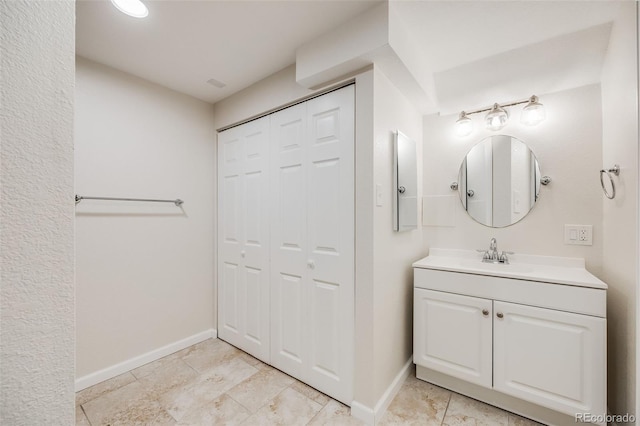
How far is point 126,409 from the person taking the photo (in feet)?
5.48

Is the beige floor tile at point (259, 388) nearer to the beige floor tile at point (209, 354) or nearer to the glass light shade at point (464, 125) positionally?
the beige floor tile at point (209, 354)

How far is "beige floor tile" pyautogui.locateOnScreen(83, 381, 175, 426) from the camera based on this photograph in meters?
1.58

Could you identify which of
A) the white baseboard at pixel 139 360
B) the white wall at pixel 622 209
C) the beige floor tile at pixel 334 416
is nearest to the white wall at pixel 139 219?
the white baseboard at pixel 139 360

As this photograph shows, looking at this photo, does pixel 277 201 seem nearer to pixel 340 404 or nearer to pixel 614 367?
pixel 340 404

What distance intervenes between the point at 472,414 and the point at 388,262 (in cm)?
101

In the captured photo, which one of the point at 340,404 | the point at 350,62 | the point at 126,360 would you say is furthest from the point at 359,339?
the point at 126,360

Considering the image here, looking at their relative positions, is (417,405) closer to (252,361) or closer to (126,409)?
(252,361)

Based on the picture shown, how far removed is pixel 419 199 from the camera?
7.54ft

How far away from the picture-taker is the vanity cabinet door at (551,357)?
1.40 meters

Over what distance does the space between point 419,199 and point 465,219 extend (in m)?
0.38

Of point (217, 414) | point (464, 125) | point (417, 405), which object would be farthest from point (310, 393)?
point (464, 125)

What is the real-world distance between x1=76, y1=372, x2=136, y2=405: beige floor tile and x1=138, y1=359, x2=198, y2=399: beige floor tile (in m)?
0.11

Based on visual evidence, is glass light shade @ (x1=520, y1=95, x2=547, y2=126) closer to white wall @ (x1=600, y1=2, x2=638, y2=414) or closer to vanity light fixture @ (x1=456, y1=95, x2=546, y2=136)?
vanity light fixture @ (x1=456, y1=95, x2=546, y2=136)

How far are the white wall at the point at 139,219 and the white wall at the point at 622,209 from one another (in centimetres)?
279
